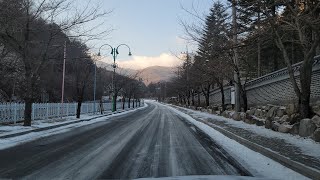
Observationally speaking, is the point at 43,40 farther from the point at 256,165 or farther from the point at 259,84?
the point at 259,84

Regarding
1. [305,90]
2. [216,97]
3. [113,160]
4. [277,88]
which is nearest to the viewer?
[113,160]

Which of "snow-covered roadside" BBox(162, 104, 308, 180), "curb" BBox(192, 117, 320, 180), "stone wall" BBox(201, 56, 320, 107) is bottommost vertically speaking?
"snow-covered roadside" BBox(162, 104, 308, 180)

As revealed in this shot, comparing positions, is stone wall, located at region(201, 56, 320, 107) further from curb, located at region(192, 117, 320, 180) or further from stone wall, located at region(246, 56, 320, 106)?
curb, located at region(192, 117, 320, 180)

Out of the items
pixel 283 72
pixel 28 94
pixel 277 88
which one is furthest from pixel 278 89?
pixel 28 94

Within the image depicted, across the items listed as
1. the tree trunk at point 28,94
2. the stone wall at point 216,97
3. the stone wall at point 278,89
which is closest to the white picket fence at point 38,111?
the tree trunk at point 28,94

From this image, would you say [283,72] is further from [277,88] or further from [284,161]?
[284,161]

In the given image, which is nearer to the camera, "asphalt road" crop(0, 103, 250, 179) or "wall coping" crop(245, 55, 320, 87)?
"asphalt road" crop(0, 103, 250, 179)

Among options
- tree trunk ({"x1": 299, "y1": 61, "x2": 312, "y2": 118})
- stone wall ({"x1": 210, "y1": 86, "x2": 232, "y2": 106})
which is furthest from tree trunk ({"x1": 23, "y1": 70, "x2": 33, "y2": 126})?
stone wall ({"x1": 210, "y1": 86, "x2": 232, "y2": 106})

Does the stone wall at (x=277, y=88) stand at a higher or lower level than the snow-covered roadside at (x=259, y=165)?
higher

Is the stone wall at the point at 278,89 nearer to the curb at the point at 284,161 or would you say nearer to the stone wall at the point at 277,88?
the stone wall at the point at 277,88

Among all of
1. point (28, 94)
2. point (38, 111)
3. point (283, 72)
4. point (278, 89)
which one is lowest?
point (38, 111)

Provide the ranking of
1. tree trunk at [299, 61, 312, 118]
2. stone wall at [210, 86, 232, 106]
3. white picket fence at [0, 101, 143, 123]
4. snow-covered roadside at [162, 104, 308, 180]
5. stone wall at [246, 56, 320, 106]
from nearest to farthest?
snow-covered roadside at [162, 104, 308, 180] → tree trunk at [299, 61, 312, 118] → stone wall at [246, 56, 320, 106] → white picket fence at [0, 101, 143, 123] → stone wall at [210, 86, 232, 106]

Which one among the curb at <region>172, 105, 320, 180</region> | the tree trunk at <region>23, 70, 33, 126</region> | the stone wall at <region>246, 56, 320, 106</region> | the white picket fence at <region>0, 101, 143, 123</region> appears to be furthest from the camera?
the white picket fence at <region>0, 101, 143, 123</region>

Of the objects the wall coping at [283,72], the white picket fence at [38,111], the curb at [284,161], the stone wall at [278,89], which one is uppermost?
the wall coping at [283,72]
